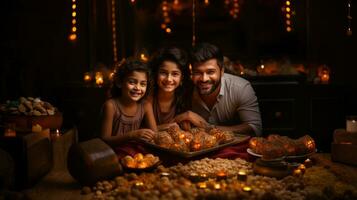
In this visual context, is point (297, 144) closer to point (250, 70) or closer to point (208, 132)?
point (208, 132)

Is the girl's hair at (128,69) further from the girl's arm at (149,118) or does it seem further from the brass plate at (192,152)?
the brass plate at (192,152)

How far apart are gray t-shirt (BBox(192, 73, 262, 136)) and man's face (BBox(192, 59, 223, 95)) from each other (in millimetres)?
212

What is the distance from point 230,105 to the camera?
17.6 feet

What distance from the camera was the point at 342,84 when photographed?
242 inches

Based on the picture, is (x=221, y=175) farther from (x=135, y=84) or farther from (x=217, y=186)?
(x=135, y=84)

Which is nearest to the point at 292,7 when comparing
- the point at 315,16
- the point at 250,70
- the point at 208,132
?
the point at 315,16

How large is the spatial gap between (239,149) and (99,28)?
3054 millimetres

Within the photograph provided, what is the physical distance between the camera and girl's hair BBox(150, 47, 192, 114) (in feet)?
16.2

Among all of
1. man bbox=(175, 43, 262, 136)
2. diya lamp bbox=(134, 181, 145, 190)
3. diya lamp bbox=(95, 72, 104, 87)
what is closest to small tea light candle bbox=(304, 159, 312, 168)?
man bbox=(175, 43, 262, 136)

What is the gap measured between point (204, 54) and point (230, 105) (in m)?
0.67

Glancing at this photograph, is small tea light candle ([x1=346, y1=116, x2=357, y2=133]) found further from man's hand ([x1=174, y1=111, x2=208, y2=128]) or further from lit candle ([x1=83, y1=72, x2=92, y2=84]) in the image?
lit candle ([x1=83, y1=72, x2=92, y2=84])

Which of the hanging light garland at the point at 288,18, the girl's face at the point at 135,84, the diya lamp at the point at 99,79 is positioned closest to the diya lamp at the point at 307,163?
the girl's face at the point at 135,84

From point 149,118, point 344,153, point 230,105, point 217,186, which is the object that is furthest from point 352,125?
point 149,118

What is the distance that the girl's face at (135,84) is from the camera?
474 centimetres
